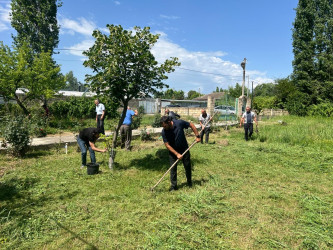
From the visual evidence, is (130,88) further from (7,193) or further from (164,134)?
(7,193)

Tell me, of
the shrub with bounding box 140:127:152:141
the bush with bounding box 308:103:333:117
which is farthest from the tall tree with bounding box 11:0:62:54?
the bush with bounding box 308:103:333:117

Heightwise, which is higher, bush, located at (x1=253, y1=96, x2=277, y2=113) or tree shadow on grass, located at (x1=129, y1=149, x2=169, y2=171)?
bush, located at (x1=253, y1=96, x2=277, y2=113)

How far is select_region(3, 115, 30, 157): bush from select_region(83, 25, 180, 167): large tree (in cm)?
275

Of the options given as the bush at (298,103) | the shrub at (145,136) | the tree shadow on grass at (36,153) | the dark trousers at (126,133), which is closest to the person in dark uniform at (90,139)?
the dark trousers at (126,133)

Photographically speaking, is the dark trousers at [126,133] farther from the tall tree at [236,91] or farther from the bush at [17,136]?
the tall tree at [236,91]

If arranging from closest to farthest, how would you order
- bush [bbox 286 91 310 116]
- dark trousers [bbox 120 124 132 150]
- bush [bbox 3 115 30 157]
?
bush [bbox 3 115 30 157] < dark trousers [bbox 120 124 132 150] < bush [bbox 286 91 310 116]

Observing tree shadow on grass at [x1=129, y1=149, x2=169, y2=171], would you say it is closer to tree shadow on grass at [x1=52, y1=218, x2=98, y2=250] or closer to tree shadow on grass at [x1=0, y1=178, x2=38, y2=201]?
tree shadow on grass at [x1=0, y1=178, x2=38, y2=201]

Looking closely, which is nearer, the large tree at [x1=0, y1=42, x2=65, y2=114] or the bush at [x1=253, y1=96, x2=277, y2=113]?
the large tree at [x1=0, y1=42, x2=65, y2=114]

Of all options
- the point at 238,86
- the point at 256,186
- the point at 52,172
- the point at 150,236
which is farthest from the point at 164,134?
the point at 238,86

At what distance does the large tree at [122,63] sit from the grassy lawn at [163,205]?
6.81 ft

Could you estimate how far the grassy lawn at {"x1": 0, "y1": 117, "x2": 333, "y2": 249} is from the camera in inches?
112

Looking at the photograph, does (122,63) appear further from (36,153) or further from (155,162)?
(36,153)

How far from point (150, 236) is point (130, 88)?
133 inches

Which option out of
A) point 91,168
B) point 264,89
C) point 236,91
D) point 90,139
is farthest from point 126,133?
point 264,89
